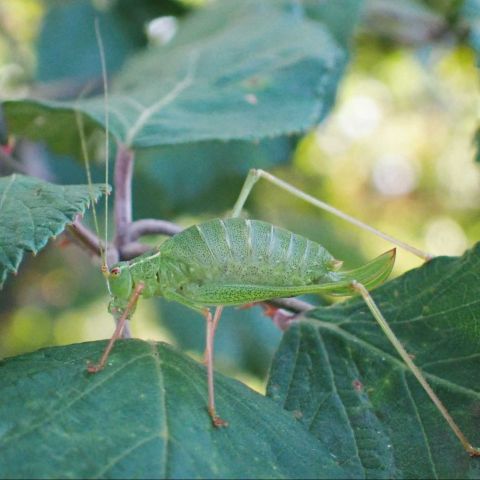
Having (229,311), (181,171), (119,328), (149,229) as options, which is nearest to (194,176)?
(181,171)

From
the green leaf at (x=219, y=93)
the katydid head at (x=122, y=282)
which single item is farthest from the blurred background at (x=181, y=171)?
the katydid head at (x=122, y=282)

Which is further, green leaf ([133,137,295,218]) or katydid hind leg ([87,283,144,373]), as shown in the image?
green leaf ([133,137,295,218])

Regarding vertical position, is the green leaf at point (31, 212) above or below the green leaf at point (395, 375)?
above

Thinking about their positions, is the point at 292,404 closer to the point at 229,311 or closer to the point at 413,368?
the point at 413,368

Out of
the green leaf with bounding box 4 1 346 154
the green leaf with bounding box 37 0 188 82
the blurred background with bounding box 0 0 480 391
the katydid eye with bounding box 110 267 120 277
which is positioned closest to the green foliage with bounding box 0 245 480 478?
the katydid eye with bounding box 110 267 120 277

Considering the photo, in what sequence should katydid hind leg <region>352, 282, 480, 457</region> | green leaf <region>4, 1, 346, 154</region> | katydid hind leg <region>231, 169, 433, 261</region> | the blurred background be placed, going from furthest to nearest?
the blurred background, green leaf <region>4, 1, 346, 154</region>, katydid hind leg <region>231, 169, 433, 261</region>, katydid hind leg <region>352, 282, 480, 457</region>

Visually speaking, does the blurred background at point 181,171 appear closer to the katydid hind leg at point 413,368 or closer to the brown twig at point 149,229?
the brown twig at point 149,229

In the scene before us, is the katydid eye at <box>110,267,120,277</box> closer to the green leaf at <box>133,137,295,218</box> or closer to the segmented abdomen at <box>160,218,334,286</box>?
the segmented abdomen at <box>160,218,334,286</box>

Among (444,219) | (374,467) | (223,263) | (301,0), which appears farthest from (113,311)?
(444,219)
